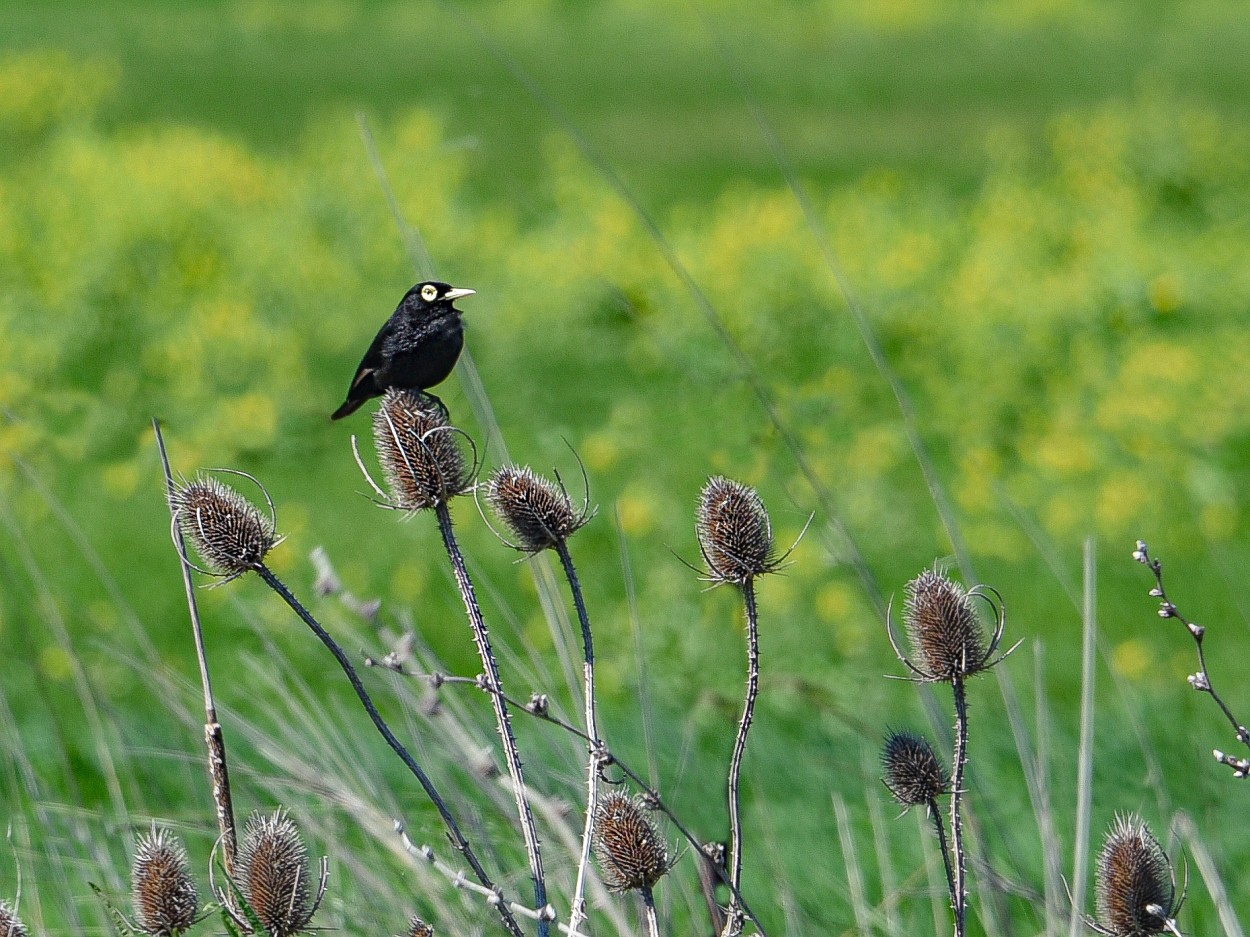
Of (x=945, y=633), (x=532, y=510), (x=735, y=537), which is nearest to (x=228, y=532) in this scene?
(x=532, y=510)

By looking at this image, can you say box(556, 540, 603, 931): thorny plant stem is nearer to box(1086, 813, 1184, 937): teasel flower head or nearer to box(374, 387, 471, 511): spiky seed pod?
box(374, 387, 471, 511): spiky seed pod

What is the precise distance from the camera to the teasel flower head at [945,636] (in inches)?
72.9

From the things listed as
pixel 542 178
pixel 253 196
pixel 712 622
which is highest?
A: pixel 542 178

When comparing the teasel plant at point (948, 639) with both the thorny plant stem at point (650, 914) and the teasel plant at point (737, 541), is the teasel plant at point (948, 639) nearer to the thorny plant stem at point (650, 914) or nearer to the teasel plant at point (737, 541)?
the teasel plant at point (737, 541)

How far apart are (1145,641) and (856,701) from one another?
6.31ft

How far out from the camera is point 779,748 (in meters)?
4.86

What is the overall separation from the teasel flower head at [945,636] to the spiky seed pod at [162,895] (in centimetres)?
83

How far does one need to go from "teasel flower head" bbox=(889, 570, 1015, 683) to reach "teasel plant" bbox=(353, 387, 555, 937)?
1.49 ft

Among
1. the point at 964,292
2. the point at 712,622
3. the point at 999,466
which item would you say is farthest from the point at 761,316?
the point at 712,622

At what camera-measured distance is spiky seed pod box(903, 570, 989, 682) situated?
1855mm

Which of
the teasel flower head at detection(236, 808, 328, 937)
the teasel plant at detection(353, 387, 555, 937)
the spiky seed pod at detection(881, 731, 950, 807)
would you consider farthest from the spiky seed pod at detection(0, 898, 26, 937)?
the spiky seed pod at detection(881, 731, 950, 807)

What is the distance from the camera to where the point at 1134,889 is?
71.0 inches

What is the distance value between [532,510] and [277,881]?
48cm

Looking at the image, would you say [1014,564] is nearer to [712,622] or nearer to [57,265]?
[712,622]
